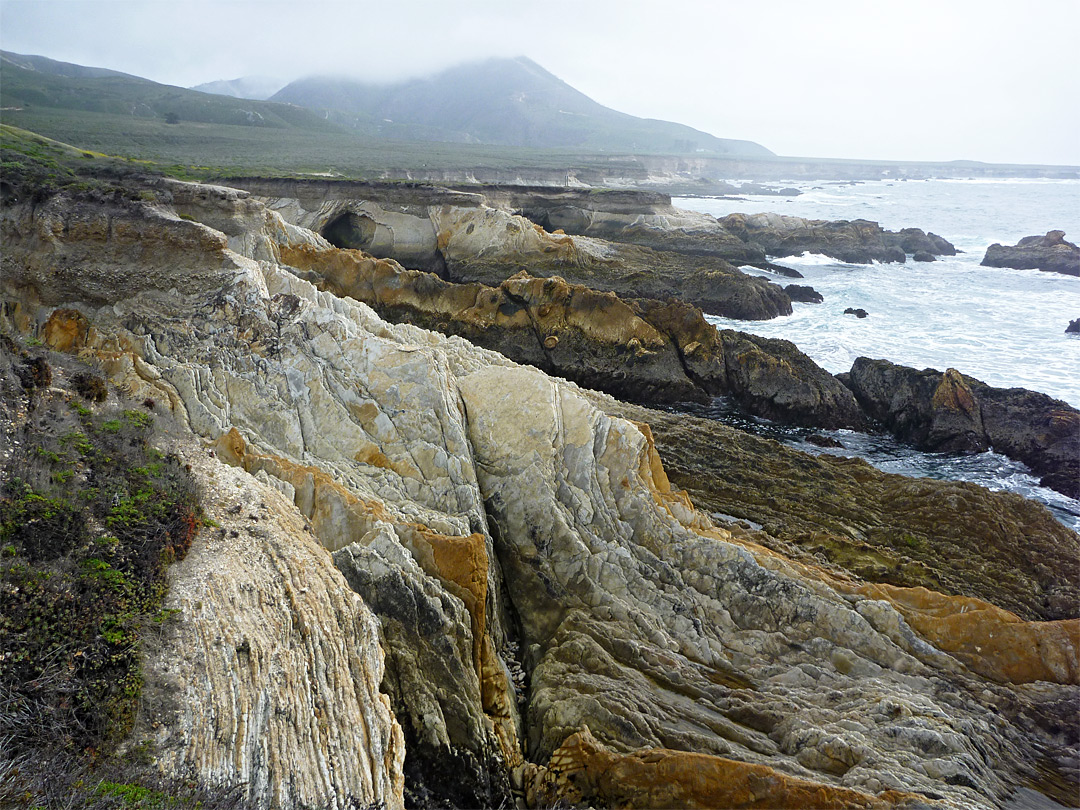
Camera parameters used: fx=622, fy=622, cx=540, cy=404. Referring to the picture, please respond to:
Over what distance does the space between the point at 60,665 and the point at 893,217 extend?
9579 centimetres

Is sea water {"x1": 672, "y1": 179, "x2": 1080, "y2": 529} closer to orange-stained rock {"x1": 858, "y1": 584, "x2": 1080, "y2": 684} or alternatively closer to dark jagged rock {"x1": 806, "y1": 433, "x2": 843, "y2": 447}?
dark jagged rock {"x1": 806, "y1": 433, "x2": 843, "y2": 447}

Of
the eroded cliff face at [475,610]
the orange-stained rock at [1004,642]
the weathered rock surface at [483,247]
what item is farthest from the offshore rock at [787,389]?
the orange-stained rock at [1004,642]

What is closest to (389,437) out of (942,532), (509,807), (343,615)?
(343,615)

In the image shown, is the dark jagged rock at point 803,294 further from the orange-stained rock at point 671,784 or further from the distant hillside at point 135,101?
the distant hillside at point 135,101

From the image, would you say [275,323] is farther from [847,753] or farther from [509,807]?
[847,753]

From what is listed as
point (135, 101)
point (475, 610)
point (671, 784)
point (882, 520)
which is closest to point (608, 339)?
point (882, 520)

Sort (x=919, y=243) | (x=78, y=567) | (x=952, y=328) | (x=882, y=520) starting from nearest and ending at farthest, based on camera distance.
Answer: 1. (x=78, y=567)
2. (x=882, y=520)
3. (x=952, y=328)
4. (x=919, y=243)

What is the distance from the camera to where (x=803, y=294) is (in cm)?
4025

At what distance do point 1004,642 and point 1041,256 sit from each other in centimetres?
5333

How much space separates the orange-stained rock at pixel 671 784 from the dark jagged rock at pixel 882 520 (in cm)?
732

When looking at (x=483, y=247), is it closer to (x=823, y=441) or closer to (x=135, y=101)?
(x=823, y=441)

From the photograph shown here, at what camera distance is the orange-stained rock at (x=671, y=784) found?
7551mm

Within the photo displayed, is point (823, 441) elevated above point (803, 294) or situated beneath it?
situated beneath

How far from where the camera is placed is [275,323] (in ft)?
44.4
